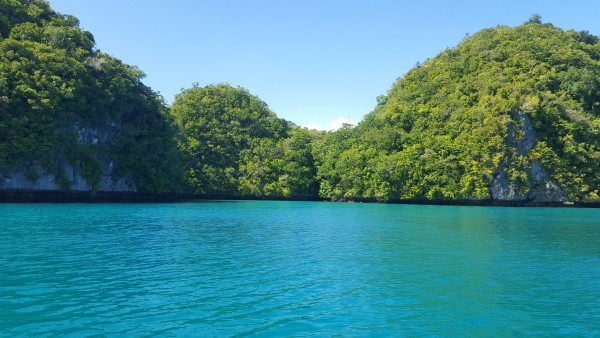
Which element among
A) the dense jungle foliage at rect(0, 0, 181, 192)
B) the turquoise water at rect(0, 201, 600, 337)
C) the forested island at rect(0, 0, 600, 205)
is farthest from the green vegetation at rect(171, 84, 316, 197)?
the turquoise water at rect(0, 201, 600, 337)

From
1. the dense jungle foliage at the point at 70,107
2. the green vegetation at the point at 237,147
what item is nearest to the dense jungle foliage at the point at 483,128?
the green vegetation at the point at 237,147

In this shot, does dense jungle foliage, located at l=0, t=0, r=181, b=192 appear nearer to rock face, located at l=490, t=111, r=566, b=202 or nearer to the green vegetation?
the green vegetation

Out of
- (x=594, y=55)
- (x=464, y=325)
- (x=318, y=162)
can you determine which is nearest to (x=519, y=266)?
(x=464, y=325)

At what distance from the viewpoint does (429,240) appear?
872 inches

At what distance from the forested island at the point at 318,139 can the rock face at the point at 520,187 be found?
175 millimetres

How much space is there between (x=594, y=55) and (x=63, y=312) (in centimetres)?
10395

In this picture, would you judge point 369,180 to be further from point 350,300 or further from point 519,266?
point 350,300

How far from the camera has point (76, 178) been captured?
58.1 meters

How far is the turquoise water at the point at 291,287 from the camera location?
8633 mm

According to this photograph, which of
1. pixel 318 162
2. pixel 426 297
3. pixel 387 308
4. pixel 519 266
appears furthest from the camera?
pixel 318 162

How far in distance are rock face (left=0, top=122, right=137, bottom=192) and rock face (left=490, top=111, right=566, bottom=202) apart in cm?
5928

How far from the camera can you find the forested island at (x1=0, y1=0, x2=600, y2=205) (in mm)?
53406

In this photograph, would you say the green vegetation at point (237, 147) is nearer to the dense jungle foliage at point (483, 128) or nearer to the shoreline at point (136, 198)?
the shoreline at point (136, 198)

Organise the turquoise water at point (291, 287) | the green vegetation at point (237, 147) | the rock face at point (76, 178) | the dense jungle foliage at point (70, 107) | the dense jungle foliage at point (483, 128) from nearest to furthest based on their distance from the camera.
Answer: the turquoise water at point (291, 287)
the dense jungle foliage at point (70, 107)
the rock face at point (76, 178)
the dense jungle foliage at point (483, 128)
the green vegetation at point (237, 147)
